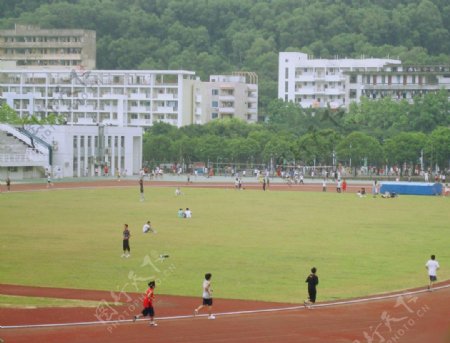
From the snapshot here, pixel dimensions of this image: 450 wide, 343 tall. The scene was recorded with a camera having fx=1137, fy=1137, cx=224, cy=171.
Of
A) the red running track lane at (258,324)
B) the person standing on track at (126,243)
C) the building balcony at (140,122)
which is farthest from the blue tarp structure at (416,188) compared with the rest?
the building balcony at (140,122)

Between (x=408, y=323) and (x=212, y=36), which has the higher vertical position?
(x=212, y=36)

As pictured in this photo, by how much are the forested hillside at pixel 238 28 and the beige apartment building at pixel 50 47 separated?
9.03 meters

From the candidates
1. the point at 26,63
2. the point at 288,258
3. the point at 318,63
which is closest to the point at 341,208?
the point at 288,258

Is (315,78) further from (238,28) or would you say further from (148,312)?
(148,312)

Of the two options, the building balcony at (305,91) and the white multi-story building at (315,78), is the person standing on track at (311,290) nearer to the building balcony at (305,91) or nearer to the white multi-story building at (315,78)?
the white multi-story building at (315,78)

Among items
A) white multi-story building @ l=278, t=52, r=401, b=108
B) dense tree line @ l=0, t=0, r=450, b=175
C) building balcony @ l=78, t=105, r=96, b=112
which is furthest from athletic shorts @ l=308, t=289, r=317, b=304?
white multi-story building @ l=278, t=52, r=401, b=108

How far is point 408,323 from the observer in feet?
86.5

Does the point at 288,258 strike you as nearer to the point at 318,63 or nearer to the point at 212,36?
the point at 318,63

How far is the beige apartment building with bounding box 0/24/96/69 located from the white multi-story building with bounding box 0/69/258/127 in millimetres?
18111

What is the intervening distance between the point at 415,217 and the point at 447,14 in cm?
13484

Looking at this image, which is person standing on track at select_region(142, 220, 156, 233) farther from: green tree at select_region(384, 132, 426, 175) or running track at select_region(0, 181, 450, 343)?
green tree at select_region(384, 132, 426, 175)

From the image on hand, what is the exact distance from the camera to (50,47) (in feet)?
530

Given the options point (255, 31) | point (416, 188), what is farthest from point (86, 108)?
point (416, 188)

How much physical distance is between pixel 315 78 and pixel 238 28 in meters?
38.4
